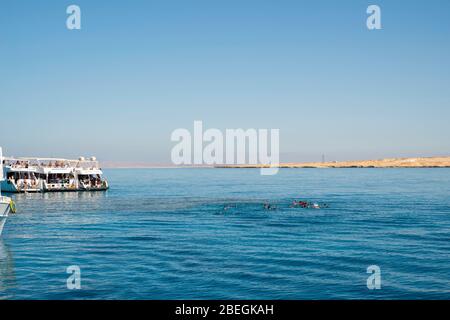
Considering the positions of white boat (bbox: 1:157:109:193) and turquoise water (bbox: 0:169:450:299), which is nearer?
turquoise water (bbox: 0:169:450:299)

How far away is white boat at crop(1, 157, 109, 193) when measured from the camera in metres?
130

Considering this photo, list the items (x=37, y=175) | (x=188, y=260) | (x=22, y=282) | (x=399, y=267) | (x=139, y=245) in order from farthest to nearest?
(x=37, y=175)
(x=139, y=245)
(x=188, y=260)
(x=399, y=267)
(x=22, y=282)

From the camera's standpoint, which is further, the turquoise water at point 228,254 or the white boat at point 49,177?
the white boat at point 49,177

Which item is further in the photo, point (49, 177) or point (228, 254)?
point (49, 177)

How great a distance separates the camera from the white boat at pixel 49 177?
12962 cm

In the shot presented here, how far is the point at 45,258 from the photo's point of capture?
139 feet

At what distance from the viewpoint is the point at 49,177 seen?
13850 centimetres

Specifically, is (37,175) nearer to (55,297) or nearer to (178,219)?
(178,219)

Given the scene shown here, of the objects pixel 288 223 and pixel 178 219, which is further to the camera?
pixel 178 219

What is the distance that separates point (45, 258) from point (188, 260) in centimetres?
1264
